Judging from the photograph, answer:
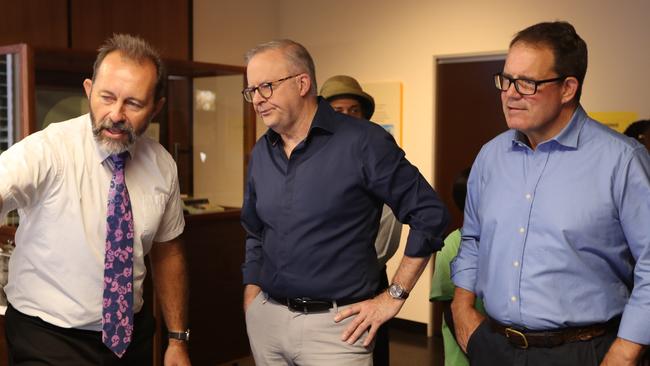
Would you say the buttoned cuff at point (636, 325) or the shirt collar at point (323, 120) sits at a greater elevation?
the shirt collar at point (323, 120)

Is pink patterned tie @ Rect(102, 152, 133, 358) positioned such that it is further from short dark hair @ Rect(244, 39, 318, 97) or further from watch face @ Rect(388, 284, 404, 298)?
watch face @ Rect(388, 284, 404, 298)

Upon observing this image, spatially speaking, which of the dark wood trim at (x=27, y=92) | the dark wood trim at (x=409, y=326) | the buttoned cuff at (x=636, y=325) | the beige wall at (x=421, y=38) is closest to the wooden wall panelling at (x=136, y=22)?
the beige wall at (x=421, y=38)

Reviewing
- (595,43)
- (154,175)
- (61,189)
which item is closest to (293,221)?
(154,175)

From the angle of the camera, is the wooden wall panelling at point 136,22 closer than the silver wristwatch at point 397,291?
No

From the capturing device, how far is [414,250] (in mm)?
2012

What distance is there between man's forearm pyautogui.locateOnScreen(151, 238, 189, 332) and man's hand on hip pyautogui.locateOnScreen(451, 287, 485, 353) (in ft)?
2.91

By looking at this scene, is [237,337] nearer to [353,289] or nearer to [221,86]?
[221,86]

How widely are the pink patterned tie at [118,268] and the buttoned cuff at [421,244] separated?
0.82m

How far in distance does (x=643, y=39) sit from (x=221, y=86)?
259cm

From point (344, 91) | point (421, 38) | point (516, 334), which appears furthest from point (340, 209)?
point (421, 38)

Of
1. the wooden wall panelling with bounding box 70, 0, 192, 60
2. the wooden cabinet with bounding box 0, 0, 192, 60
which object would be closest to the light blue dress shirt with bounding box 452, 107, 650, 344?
the wooden cabinet with bounding box 0, 0, 192, 60

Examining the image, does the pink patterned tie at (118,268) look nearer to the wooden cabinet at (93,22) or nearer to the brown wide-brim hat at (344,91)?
the brown wide-brim hat at (344,91)

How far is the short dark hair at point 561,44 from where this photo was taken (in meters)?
Result: 1.85

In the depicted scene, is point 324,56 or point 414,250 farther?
point 324,56
